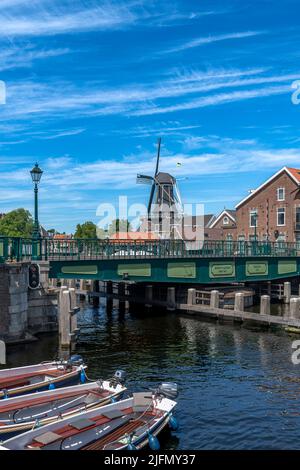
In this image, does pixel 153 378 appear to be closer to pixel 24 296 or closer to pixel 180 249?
pixel 24 296

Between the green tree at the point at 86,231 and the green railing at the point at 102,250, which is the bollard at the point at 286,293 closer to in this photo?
the green railing at the point at 102,250

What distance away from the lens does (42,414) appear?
1512 centimetres

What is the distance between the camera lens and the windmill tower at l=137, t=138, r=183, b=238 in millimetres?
80125

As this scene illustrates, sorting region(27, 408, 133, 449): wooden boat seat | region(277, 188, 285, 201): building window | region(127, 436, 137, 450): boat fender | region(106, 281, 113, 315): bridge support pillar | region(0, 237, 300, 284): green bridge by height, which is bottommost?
region(127, 436, 137, 450): boat fender

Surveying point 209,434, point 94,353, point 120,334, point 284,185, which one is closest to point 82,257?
point 120,334

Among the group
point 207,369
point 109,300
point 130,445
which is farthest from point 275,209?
point 130,445

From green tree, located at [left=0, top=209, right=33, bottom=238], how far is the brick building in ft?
200

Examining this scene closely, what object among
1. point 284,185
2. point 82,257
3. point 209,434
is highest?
point 284,185

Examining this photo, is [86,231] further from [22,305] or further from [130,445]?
[130,445]

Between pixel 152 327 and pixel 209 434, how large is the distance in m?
18.9

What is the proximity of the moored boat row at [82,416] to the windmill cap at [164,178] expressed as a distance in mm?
66410

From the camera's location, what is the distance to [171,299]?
4034 cm

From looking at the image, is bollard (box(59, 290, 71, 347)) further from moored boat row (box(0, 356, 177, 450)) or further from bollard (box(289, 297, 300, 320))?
bollard (box(289, 297, 300, 320))

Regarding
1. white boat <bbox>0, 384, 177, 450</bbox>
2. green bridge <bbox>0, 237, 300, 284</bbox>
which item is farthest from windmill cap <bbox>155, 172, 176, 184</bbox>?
white boat <bbox>0, 384, 177, 450</bbox>
